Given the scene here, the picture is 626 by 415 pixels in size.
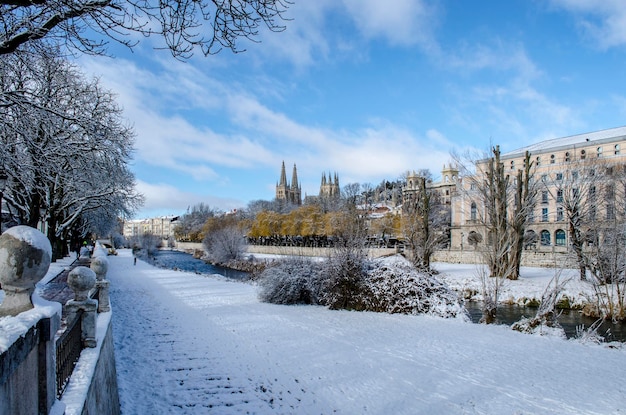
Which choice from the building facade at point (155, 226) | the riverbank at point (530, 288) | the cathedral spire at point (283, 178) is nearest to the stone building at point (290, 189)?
the cathedral spire at point (283, 178)

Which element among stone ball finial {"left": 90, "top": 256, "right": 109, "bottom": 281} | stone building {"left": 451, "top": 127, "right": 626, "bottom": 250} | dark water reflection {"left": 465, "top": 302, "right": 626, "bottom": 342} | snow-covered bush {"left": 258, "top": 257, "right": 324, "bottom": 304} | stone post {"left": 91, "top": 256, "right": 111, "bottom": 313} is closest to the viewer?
stone post {"left": 91, "top": 256, "right": 111, "bottom": 313}

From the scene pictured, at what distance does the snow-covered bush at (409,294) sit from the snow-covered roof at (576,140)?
137ft

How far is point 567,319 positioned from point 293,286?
12330 millimetres

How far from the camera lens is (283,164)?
519ft

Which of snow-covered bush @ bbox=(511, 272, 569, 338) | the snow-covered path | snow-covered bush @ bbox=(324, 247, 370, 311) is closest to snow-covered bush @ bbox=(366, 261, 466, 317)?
snow-covered bush @ bbox=(324, 247, 370, 311)

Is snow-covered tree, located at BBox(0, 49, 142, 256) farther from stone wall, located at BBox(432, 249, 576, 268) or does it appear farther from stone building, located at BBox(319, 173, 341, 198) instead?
stone building, located at BBox(319, 173, 341, 198)

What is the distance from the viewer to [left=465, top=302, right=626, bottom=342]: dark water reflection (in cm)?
1500

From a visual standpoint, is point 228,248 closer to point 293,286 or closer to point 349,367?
point 293,286

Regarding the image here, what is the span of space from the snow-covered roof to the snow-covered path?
43896mm

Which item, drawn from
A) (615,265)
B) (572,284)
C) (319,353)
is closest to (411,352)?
(319,353)

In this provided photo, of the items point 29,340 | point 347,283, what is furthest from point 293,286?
point 29,340

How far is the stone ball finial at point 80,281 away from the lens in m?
5.49

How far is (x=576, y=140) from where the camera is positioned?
50.0 meters

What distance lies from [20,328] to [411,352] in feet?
33.4
